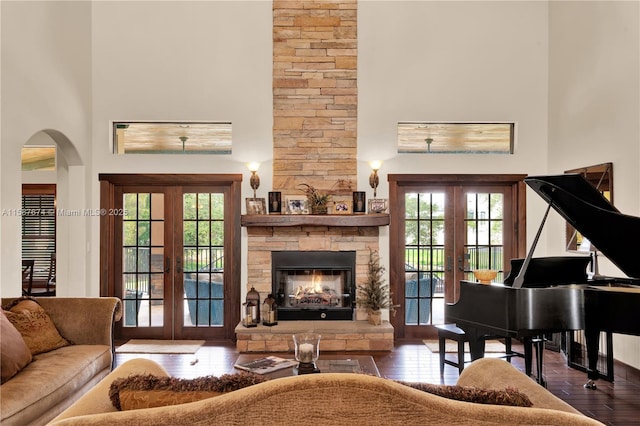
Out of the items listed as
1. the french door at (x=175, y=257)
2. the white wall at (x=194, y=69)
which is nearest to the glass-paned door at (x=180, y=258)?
the french door at (x=175, y=257)

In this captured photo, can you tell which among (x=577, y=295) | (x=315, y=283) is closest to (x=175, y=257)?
(x=315, y=283)

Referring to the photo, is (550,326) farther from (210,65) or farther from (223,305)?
(210,65)

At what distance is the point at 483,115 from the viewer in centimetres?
591

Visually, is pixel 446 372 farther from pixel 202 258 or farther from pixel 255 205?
pixel 202 258

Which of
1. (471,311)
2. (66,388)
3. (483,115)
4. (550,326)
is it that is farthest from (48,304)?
(483,115)

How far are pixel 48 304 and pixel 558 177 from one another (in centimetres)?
386

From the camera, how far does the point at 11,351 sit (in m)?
2.76

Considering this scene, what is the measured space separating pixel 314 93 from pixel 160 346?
358 centimetres

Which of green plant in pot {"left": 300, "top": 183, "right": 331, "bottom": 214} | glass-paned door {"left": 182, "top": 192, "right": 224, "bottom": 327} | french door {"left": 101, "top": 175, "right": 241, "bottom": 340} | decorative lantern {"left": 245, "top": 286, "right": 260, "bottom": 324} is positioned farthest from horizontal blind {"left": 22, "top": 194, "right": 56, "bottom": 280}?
green plant in pot {"left": 300, "top": 183, "right": 331, "bottom": 214}

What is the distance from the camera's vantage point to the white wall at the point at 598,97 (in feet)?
14.1

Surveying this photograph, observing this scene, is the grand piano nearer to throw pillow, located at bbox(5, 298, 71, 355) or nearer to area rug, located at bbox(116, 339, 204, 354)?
throw pillow, located at bbox(5, 298, 71, 355)

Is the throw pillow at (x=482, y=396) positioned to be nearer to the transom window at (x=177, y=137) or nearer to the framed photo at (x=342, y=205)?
the framed photo at (x=342, y=205)

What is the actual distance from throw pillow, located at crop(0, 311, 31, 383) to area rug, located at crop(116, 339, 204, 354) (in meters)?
2.38

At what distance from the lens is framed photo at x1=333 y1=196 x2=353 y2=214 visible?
5.77 m
